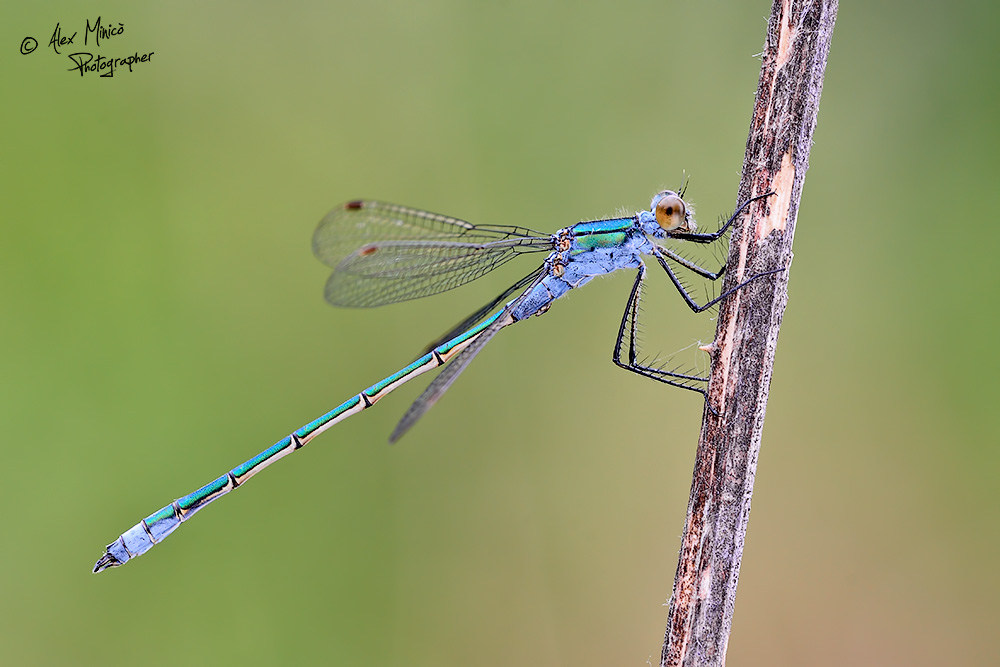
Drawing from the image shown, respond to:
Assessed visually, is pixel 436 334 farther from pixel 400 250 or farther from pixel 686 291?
pixel 686 291

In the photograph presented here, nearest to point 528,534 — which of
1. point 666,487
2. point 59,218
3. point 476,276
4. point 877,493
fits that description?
point 666,487

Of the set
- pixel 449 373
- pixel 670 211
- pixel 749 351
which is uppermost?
pixel 670 211

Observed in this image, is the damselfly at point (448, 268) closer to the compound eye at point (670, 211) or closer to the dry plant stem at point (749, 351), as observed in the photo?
the compound eye at point (670, 211)

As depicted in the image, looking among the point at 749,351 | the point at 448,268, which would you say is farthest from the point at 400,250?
the point at 749,351

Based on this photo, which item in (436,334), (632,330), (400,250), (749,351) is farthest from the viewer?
(436,334)

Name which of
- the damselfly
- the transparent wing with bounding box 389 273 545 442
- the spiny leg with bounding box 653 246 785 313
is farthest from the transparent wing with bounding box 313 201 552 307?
the spiny leg with bounding box 653 246 785 313
